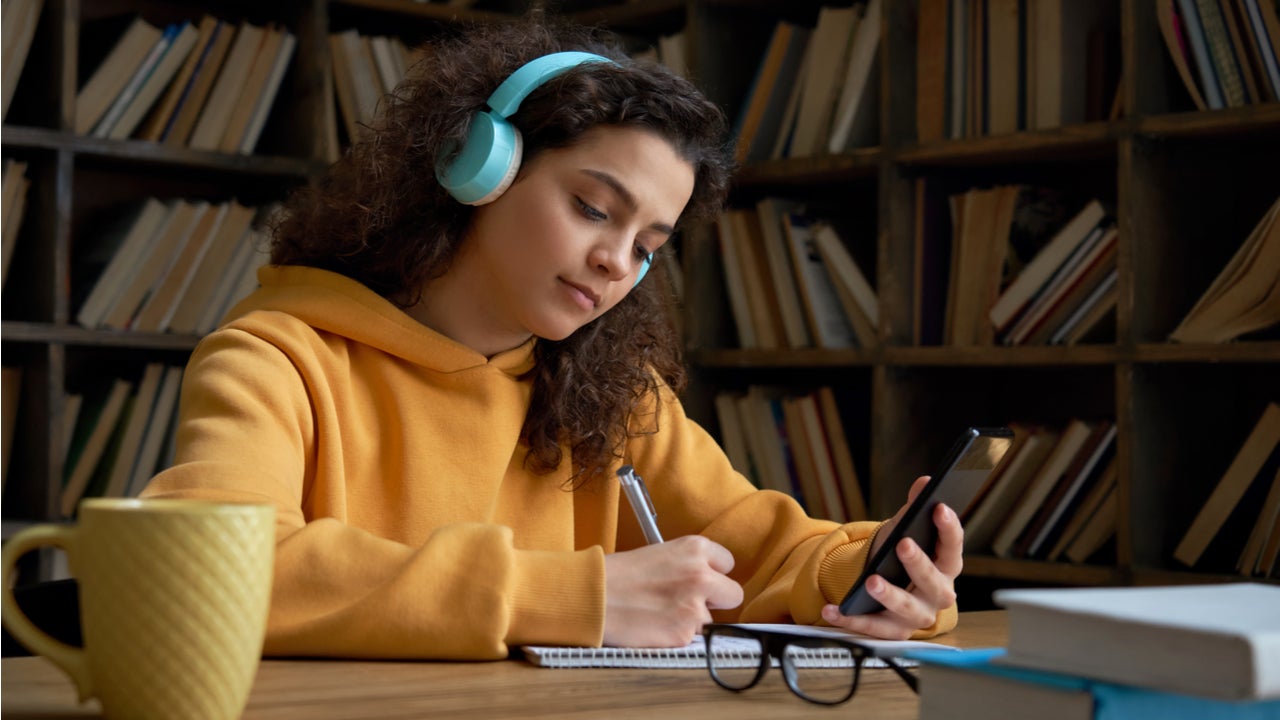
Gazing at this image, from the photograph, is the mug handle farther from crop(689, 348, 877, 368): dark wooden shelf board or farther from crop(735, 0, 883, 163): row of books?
crop(735, 0, 883, 163): row of books

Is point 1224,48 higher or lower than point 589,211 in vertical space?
higher

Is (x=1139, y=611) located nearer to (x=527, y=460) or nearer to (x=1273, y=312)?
(x=527, y=460)

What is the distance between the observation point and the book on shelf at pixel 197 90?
9.29 ft

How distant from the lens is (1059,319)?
2.39 meters

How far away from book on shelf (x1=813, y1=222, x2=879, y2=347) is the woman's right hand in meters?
1.55

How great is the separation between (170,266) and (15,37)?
1.71 feet

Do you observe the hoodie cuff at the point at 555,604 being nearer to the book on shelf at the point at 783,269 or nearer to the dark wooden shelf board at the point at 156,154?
the book on shelf at the point at 783,269

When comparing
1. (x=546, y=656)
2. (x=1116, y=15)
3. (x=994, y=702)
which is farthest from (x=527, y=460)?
(x=1116, y=15)

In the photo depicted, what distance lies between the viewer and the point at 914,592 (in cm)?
125

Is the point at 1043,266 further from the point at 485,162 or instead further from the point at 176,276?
the point at 176,276

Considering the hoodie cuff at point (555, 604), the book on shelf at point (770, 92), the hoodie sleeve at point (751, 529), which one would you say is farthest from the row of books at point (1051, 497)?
the hoodie cuff at point (555, 604)

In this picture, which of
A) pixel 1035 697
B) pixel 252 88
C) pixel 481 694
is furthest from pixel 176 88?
pixel 1035 697

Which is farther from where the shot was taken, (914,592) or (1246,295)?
(1246,295)

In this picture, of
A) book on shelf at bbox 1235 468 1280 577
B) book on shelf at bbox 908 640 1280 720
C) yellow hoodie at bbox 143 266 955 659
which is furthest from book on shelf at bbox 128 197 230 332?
book on shelf at bbox 908 640 1280 720
